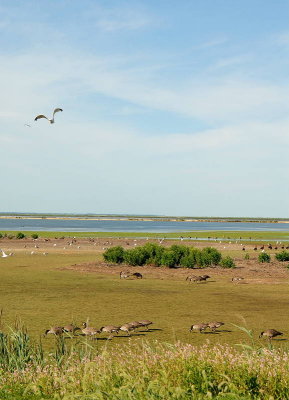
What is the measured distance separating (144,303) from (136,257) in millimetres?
18322

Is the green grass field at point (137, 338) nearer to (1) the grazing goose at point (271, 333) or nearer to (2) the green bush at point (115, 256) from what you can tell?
(1) the grazing goose at point (271, 333)

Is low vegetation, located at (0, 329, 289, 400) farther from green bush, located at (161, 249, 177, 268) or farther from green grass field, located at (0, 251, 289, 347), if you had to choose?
green bush, located at (161, 249, 177, 268)

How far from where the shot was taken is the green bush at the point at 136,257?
42438mm

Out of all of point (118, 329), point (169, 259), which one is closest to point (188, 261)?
point (169, 259)

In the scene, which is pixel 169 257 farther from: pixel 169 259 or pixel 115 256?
pixel 115 256

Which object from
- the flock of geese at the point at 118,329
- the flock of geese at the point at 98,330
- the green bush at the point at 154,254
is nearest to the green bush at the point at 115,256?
the green bush at the point at 154,254

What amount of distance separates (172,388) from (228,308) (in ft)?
50.3

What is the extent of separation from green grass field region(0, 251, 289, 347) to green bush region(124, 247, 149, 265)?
5.90 meters

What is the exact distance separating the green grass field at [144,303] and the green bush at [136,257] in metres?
5.90

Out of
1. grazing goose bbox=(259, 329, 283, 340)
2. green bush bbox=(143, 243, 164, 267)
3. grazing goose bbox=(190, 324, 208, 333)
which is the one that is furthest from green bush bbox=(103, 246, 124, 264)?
grazing goose bbox=(259, 329, 283, 340)

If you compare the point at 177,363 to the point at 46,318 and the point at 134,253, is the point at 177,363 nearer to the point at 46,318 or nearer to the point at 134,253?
the point at 46,318

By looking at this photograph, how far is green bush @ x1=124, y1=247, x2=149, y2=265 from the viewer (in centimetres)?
4244

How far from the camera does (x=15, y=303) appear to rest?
2362 cm

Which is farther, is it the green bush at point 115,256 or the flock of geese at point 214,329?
the green bush at point 115,256
